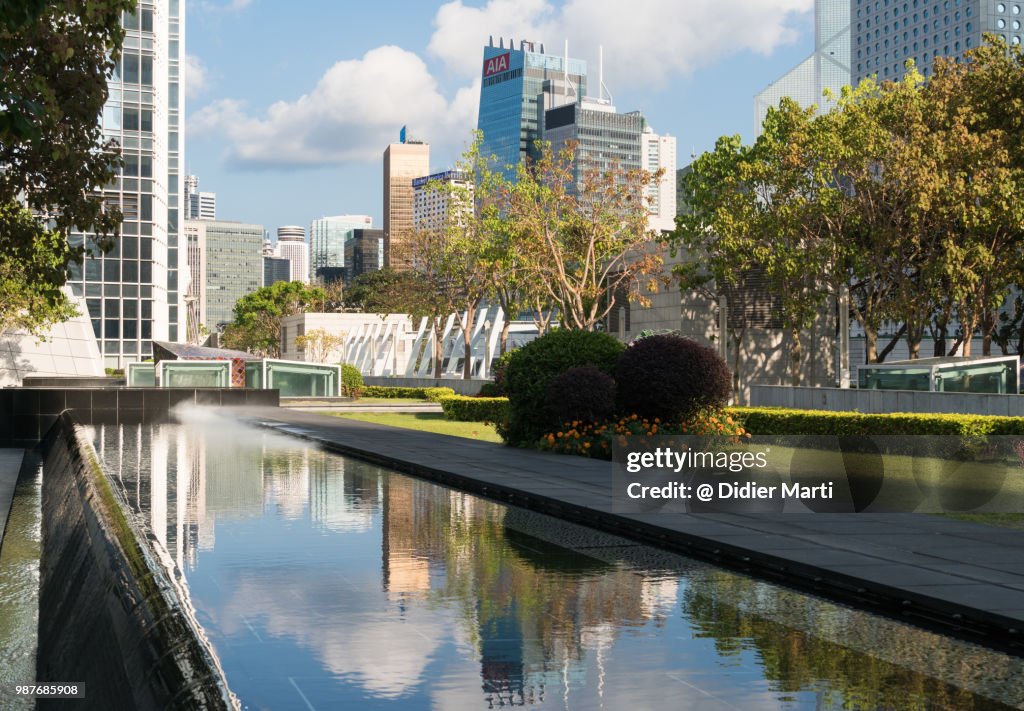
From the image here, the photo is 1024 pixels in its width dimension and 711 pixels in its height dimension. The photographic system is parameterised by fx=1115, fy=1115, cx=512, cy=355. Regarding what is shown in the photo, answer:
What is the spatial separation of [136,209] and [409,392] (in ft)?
102

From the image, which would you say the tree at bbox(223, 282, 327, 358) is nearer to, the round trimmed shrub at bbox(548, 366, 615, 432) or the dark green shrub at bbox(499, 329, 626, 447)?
the dark green shrub at bbox(499, 329, 626, 447)

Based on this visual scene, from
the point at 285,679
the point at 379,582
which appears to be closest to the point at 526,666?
the point at 285,679

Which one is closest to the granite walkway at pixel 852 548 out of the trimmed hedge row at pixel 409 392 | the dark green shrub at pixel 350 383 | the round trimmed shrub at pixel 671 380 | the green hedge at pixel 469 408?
the round trimmed shrub at pixel 671 380

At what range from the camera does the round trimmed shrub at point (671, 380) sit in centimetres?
1988

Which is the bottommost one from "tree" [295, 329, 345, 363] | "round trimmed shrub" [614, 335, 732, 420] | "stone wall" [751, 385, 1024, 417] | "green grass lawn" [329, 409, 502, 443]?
"green grass lawn" [329, 409, 502, 443]

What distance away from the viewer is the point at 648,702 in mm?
5555

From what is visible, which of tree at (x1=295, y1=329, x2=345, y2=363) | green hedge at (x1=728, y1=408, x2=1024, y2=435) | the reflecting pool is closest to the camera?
the reflecting pool

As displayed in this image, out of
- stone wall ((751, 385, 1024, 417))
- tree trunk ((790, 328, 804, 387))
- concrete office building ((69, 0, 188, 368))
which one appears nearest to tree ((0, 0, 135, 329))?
stone wall ((751, 385, 1024, 417))

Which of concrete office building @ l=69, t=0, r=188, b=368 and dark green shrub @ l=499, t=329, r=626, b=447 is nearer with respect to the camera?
dark green shrub @ l=499, t=329, r=626, b=447

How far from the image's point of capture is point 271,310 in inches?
5005

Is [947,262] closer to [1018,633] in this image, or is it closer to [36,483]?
[36,483]

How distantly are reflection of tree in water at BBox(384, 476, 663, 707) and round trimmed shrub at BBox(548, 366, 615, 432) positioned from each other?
25.5 feet

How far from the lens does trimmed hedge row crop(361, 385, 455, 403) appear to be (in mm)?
50716

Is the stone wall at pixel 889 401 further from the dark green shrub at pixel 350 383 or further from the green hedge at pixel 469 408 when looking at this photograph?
the dark green shrub at pixel 350 383
